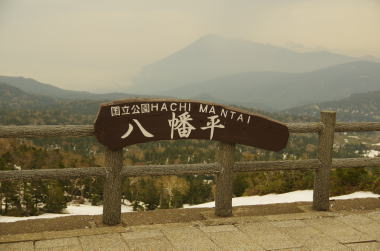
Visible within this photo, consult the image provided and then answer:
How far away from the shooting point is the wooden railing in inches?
162

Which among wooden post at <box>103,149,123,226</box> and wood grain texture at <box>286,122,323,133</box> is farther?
wood grain texture at <box>286,122,323,133</box>

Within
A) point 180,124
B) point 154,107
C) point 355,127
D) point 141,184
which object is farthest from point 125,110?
point 141,184

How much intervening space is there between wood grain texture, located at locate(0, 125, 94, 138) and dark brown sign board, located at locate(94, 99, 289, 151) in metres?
0.15

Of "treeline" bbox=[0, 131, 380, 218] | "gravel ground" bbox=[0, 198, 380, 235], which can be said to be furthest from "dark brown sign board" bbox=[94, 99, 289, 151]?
"treeline" bbox=[0, 131, 380, 218]

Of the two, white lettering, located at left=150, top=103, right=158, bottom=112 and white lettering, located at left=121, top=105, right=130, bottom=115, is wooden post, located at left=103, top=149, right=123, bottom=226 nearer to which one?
white lettering, located at left=121, top=105, right=130, bottom=115

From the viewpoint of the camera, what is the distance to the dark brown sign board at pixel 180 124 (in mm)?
4281

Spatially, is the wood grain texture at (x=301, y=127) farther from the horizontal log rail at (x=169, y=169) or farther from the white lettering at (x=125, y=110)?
the white lettering at (x=125, y=110)

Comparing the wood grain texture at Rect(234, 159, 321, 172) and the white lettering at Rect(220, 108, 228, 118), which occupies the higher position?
the white lettering at Rect(220, 108, 228, 118)

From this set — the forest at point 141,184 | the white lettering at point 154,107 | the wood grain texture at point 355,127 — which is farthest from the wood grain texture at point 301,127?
the forest at point 141,184

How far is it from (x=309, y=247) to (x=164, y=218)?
1.68 meters

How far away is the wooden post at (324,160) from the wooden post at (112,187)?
2.48m

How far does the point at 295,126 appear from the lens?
499cm

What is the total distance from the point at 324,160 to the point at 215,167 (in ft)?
4.78

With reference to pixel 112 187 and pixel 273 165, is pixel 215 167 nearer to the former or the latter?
pixel 273 165
